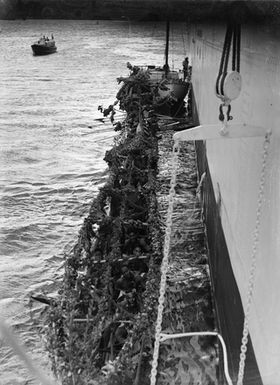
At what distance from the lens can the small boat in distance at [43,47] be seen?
38.8 metres

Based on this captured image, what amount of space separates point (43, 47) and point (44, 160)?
2456 cm

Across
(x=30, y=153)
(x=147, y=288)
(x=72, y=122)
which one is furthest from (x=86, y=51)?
(x=147, y=288)

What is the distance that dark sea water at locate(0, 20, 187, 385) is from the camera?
7090 millimetres

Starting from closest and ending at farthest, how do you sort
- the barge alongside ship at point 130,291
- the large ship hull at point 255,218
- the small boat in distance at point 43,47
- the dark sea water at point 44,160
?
the large ship hull at point 255,218, the barge alongside ship at point 130,291, the dark sea water at point 44,160, the small boat in distance at point 43,47

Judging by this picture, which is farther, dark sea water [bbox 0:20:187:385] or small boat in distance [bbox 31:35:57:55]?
small boat in distance [bbox 31:35:57:55]

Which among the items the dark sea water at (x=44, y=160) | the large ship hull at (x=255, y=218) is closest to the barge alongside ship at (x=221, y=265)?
the large ship hull at (x=255, y=218)

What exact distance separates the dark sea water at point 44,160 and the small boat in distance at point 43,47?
2.14 metres

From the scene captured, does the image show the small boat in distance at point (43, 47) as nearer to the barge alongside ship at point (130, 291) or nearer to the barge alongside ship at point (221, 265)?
the barge alongside ship at point (130, 291)

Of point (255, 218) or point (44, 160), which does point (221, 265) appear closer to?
point (255, 218)

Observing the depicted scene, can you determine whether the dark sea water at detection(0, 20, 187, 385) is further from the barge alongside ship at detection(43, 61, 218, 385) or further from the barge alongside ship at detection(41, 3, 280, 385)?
the barge alongside ship at detection(43, 61, 218, 385)

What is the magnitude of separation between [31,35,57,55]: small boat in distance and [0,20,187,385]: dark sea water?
2.14 m

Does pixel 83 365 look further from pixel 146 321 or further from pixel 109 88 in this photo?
pixel 109 88

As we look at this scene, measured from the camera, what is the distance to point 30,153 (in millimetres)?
17469

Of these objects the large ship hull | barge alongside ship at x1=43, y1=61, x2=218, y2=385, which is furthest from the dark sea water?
barge alongside ship at x1=43, y1=61, x2=218, y2=385
